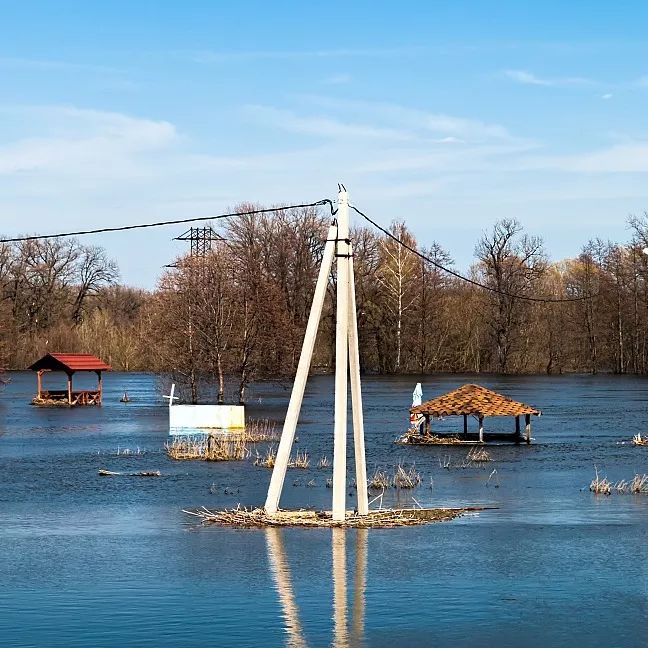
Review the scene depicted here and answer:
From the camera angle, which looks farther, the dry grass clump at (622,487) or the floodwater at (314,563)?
the dry grass clump at (622,487)

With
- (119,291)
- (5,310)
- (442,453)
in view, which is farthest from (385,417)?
(119,291)

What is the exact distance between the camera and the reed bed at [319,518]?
2342cm

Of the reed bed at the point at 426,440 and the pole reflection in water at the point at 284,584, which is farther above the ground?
the reed bed at the point at 426,440

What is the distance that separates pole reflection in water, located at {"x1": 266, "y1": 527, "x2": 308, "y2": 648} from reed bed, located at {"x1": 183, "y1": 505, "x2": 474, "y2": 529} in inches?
11.6

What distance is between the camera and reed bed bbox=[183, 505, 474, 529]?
2342 centimetres

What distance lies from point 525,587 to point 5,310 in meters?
103

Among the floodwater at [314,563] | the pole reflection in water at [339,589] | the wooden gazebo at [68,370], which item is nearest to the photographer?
the pole reflection in water at [339,589]

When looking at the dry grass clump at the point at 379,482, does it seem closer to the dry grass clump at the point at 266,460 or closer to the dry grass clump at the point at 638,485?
the dry grass clump at the point at 266,460

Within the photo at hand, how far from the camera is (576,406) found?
244ft

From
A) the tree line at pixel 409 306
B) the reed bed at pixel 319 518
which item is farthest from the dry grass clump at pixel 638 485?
the tree line at pixel 409 306

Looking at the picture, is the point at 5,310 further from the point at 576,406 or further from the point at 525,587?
the point at 525,587

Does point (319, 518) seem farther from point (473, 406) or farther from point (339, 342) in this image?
point (473, 406)

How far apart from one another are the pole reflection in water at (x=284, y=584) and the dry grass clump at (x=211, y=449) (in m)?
15.8

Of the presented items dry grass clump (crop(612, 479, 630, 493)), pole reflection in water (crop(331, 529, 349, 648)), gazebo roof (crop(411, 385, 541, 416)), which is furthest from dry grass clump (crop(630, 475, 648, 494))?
gazebo roof (crop(411, 385, 541, 416))
